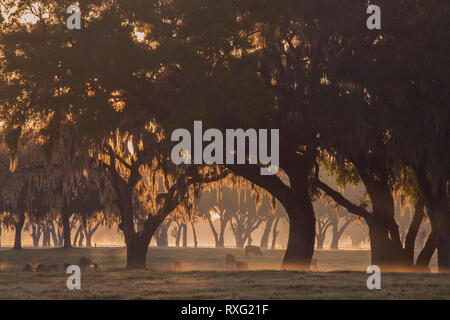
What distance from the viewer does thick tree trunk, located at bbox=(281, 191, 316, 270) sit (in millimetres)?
28484

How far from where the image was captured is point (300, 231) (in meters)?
28.5

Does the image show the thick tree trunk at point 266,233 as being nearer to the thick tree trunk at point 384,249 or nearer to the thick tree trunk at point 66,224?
the thick tree trunk at point 66,224

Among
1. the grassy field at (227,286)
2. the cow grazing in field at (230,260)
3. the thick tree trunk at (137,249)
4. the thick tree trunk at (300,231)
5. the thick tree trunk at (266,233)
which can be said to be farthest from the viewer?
the thick tree trunk at (266,233)

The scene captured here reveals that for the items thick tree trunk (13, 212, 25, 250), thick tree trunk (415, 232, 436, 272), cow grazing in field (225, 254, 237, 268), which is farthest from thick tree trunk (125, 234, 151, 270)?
thick tree trunk (13, 212, 25, 250)

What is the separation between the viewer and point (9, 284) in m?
18.3

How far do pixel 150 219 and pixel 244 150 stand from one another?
12.7 metres

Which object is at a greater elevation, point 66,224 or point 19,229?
point 66,224

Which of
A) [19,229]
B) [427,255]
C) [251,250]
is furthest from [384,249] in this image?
[19,229]

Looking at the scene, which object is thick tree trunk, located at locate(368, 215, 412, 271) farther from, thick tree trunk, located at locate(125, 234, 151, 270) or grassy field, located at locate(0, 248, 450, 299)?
thick tree trunk, located at locate(125, 234, 151, 270)

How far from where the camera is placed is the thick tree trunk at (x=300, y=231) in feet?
93.5

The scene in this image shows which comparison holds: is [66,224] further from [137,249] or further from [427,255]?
[427,255]

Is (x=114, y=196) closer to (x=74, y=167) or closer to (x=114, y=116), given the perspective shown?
(x=74, y=167)

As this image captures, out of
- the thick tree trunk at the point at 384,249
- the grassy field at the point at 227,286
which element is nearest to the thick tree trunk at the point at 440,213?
the thick tree trunk at the point at 384,249
